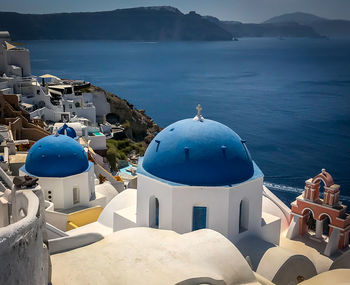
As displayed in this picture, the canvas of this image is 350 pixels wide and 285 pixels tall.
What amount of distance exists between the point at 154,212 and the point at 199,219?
1225 mm

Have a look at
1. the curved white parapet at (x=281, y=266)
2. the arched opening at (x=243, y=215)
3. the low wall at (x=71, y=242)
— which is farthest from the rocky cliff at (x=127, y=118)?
the low wall at (x=71, y=242)

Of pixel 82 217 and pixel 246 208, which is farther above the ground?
pixel 246 208

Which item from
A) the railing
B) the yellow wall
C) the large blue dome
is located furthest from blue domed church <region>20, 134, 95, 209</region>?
the large blue dome

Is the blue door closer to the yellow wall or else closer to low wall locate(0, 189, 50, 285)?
the yellow wall

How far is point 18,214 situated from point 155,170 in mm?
4344

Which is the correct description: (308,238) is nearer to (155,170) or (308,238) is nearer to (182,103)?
(155,170)

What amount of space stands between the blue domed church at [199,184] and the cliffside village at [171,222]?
2cm

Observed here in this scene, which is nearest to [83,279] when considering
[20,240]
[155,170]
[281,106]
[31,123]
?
[20,240]

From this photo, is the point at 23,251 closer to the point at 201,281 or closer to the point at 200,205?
the point at 201,281

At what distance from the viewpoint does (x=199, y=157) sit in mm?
10109

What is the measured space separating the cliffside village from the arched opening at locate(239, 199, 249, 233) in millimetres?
26

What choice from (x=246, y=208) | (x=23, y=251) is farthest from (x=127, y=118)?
(x=23, y=251)

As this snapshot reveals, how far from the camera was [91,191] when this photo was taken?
15.2 meters

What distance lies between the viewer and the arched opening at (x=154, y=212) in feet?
35.0
